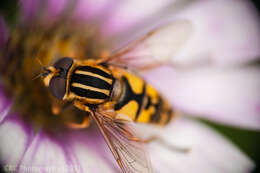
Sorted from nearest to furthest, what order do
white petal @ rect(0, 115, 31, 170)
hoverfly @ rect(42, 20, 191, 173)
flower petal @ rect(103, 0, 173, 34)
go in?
1. white petal @ rect(0, 115, 31, 170)
2. hoverfly @ rect(42, 20, 191, 173)
3. flower petal @ rect(103, 0, 173, 34)

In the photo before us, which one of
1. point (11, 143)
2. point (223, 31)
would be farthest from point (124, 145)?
point (223, 31)

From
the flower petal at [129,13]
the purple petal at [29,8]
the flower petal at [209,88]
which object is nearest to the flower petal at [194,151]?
the flower petal at [209,88]

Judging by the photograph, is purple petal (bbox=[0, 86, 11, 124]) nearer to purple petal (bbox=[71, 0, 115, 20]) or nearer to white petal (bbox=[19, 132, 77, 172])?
white petal (bbox=[19, 132, 77, 172])

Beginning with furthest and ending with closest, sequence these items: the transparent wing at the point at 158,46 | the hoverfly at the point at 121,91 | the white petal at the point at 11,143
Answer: the transparent wing at the point at 158,46, the hoverfly at the point at 121,91, the white petal at the point at 11,143

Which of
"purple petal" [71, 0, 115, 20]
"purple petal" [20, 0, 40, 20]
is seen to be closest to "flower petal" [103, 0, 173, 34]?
"purple petal" [71, 0, 115, 20]

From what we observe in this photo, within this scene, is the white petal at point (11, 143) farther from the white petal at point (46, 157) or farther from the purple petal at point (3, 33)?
the purple petal at point (3, 33)

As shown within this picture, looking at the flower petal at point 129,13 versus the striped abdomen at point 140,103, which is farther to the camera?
the flower petal at point 129,13
